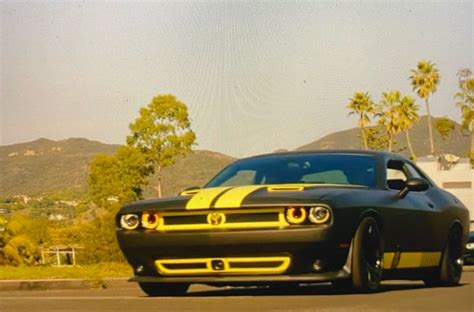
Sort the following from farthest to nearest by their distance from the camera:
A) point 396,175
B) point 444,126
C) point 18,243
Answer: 1. point 444,126
2. point 18,243
3. point 396,175

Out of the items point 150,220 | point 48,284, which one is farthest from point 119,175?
point 150,220

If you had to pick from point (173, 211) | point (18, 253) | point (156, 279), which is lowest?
point (18, 253)

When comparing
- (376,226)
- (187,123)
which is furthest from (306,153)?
(187,123)

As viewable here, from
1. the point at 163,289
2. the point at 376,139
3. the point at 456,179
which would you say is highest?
the point at 163,289

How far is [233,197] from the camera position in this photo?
29.1 ft

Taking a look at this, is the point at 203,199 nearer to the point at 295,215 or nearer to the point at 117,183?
the point at 295,215

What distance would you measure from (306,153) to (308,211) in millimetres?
1758

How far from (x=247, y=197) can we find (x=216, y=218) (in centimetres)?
30

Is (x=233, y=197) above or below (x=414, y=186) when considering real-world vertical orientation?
above

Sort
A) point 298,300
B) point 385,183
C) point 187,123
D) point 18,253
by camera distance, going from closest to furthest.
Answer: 1. point 298,300
2. point 385,183
3. point 18,253
4. point 187,123

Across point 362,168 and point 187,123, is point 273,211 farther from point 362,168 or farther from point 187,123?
point 187,123

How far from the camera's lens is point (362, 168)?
33.2 feet

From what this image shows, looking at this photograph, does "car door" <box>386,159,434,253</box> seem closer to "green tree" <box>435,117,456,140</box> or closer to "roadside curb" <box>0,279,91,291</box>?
"roadside curb" <box>0,279,91,291</box>

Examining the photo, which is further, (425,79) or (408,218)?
(425,79)
